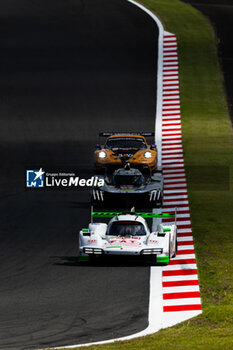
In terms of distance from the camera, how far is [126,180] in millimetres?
31094

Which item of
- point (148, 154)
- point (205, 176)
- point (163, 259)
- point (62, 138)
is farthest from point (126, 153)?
point (163, 259)

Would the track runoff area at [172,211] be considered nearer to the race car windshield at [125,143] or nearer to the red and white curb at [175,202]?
the red and white curb at [175,202]

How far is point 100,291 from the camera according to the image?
21.2 meters

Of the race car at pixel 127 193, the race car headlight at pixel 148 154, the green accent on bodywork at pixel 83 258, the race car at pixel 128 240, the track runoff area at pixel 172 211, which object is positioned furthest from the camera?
the race car headlight at pixel 148 154

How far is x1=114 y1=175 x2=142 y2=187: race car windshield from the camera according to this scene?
31.1 metres

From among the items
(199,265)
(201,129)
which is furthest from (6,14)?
(199,265)

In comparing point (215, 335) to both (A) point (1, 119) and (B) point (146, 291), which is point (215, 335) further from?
(A) point (1, 119)

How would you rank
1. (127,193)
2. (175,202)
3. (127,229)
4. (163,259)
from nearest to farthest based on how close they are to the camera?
(163,259) < (127,229) < (127,193) < (175,202)

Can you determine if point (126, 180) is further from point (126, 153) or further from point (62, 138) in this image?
point (62, 138)

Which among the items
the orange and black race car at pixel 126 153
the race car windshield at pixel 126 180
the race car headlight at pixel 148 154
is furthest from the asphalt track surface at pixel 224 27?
the race car windshield at pixel 126 180

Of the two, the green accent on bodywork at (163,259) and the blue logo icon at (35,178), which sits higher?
the blue logo icon at (35,178)

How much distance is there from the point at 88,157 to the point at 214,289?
1790 cm

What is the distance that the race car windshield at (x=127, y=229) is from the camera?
24609 mm

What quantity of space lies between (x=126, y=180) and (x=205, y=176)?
21.7ft
